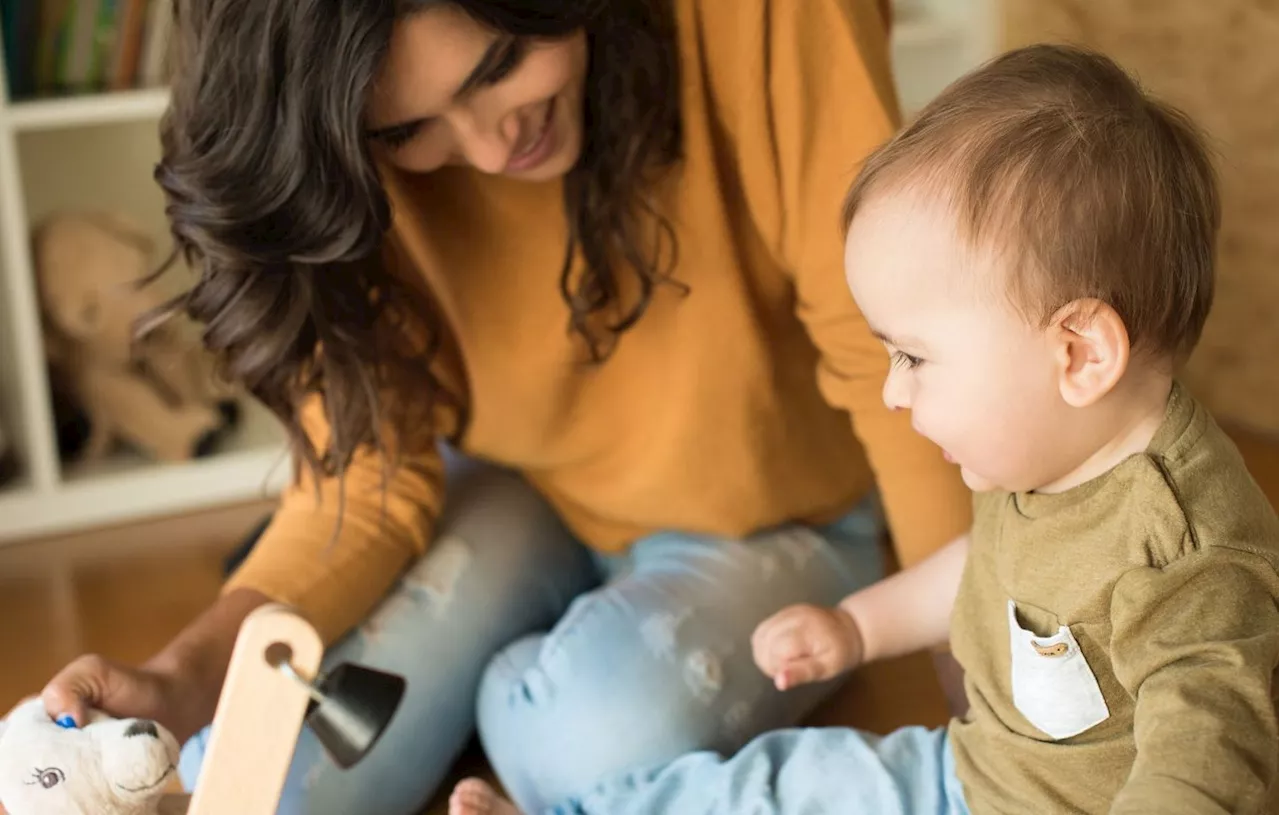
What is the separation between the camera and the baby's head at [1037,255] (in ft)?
2.29

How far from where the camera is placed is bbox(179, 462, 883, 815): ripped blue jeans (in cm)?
104

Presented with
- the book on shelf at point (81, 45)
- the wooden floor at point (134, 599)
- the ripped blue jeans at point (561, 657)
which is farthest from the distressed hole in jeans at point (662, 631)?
the book on shelf at point (81, 45)

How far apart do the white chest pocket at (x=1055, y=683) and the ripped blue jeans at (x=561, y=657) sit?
0.32 m

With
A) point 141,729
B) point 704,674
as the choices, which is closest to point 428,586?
point 704,674

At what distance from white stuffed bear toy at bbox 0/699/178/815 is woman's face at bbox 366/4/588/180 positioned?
40cm

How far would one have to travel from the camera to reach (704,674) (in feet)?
3.50

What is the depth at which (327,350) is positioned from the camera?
41.1 inches

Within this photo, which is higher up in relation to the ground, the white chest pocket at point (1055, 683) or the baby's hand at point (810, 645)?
the white chest pocket at point (1055, 683)

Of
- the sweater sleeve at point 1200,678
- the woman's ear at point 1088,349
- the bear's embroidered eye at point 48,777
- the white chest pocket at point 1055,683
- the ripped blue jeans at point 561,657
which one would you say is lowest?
the ripped blue jeans at point 561,657

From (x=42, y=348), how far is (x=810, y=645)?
1205mm

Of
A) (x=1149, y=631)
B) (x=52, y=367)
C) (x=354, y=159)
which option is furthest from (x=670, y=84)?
(x=52, y=367)

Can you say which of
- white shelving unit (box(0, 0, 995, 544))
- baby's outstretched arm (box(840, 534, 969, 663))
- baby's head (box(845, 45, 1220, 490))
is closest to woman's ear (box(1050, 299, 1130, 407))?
baby's head (box(845, 45, 1220, 490))

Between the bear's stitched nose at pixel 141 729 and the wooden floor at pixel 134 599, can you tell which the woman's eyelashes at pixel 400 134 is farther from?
the wooden floor at pixel 134 599

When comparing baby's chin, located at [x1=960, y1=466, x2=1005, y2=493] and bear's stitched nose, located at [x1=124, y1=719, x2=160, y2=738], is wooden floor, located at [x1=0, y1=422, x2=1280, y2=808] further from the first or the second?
bear's stitched nose, located at [x1=124, y1=719, x2=160, y2=738]
